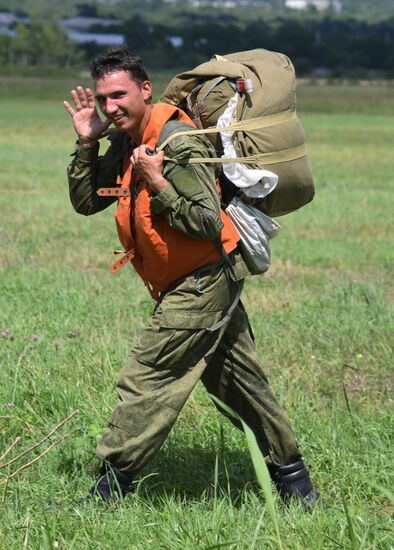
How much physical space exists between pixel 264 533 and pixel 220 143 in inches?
55.5

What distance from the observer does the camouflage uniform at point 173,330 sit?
393cm

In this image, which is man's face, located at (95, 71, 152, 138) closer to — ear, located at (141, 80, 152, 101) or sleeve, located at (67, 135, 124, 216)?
ear, located at (141, 80, 152, 101)

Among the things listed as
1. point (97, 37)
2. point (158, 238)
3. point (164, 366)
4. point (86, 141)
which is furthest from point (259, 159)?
point (97, 37)

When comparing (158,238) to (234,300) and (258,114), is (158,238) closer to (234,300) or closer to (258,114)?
(234,300)

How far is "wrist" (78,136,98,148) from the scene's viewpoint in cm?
425

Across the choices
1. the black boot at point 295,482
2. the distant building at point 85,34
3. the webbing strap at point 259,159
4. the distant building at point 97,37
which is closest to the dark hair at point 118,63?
the webbing strap at point 259,159

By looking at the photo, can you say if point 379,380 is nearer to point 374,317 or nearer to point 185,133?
point 374,317

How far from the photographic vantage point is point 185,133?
157 inches

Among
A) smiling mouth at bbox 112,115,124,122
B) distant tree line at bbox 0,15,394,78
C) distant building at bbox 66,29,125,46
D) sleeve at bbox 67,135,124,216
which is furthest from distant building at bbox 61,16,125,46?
smiling mouth at bbox 112,115,124,122

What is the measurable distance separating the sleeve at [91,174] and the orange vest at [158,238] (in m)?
0.18

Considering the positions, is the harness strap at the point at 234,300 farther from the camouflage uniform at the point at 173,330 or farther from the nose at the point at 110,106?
the nose at the point at 110,106

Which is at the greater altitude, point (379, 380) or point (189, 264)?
point (189, 264)

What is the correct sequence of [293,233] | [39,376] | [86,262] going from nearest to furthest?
[39,376]
[86,262]
[293,233]

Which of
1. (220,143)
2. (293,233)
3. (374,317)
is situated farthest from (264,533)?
(293,233)
